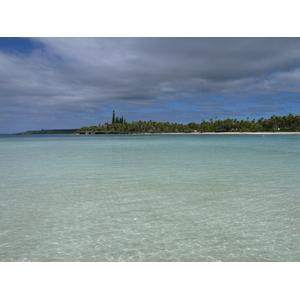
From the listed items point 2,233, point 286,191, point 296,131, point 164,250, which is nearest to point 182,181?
point 286,191

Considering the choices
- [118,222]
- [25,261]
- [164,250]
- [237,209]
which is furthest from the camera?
[237,209]

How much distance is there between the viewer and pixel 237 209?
27.3 feet

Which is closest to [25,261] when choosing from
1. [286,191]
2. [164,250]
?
[164,250]

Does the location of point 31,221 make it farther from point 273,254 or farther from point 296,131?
point 296,131

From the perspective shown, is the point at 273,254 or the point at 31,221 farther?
the point at 31,221

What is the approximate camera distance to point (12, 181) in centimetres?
1357

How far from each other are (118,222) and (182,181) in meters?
6.37
